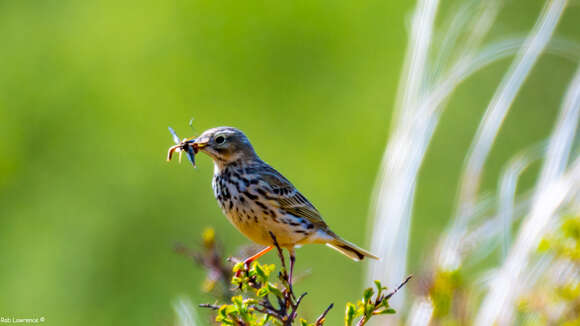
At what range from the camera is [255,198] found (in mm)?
5977

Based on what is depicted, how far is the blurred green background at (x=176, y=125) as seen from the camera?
16734 mm

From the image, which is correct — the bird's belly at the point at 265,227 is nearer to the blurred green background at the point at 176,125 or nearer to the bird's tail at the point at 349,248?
the bird's tail at the point at 349,248

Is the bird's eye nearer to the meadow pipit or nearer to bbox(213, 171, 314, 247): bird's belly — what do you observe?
the meadow pipit

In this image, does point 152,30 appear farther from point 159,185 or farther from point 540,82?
point 540,82

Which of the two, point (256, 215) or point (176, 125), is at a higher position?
point (176, 125)

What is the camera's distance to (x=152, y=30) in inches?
873

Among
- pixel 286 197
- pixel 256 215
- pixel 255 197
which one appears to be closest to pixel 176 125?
pixel 286 197

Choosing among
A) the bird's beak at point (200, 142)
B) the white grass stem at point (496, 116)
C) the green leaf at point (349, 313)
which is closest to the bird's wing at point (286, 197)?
the bird's beak at point (200, 142)

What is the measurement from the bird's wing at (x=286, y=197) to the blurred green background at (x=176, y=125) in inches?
332

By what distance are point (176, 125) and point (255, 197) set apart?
12.8 metres

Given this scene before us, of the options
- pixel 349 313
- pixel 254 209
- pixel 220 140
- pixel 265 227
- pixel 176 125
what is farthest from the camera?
pixel 176 125

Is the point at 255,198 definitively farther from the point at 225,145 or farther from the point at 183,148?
the point at 183,148

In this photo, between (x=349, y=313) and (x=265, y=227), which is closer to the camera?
(x=349, y=313)

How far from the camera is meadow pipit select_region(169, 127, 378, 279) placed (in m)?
5.82
